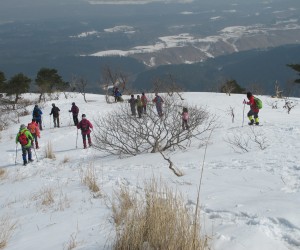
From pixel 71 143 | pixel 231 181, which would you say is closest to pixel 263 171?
pixel 231 181

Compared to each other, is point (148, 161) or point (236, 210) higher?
point (236, 210)

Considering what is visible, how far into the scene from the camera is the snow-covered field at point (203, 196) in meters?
3.86

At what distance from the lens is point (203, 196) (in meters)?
5.46

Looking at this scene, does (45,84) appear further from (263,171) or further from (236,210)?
(236,210)

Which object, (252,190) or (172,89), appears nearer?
(252,190)

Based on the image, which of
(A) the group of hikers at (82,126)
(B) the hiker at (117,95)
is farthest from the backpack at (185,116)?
(B) the hiker at (117,95)

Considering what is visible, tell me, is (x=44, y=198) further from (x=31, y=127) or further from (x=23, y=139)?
(x=31, y=127)

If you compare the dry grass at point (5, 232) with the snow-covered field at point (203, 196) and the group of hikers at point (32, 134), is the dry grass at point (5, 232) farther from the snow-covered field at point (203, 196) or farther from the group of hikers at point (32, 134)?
the group of hikers at point (32, 134)

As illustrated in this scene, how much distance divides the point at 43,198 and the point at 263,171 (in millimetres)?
3862

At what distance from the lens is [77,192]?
276 inches

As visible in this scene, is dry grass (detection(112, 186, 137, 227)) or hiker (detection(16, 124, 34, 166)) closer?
dry grass (detection(112, 186, 137, 227))

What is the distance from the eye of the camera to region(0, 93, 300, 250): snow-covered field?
386 centimetres

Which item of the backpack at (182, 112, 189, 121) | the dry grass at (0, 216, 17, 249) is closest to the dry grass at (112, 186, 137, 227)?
the dry grass at (0, 216, 17, 249)

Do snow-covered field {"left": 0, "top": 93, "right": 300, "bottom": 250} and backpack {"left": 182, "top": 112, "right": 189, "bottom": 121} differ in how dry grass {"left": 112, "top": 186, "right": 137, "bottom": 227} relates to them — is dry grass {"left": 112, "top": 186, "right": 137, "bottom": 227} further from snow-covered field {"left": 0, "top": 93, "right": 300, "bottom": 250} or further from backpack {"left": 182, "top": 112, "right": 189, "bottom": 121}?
backpack {"left": 182, "top": 112, "right": 189, "bottom": 121}
